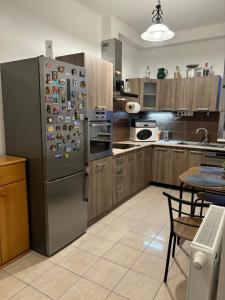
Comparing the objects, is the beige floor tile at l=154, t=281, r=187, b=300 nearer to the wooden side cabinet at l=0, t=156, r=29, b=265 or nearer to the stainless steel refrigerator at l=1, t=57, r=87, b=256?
the stainless steel refrigerator at l=1, t=57, r=87, b=256

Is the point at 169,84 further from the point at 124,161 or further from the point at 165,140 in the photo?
the point at 124,161

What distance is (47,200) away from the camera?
214cm

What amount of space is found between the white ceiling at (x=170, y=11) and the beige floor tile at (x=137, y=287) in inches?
137

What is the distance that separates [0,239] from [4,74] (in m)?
1.61

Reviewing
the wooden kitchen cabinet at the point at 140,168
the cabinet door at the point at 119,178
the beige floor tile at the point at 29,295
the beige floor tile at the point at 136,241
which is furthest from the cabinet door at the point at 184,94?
the beige floor tile at the point at 29,295

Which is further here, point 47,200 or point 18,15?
point 18,15

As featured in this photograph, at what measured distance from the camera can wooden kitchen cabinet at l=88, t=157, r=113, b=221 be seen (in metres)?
2.76

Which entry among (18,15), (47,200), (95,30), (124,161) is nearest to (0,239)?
(47,200)

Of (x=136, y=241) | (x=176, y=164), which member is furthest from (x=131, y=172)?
(x=136, y=241)

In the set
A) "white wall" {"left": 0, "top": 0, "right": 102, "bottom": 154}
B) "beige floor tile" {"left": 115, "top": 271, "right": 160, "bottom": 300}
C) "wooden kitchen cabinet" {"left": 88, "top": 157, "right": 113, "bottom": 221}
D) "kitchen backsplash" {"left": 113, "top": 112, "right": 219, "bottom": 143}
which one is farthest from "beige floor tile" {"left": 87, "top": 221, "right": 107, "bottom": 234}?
"kitchen backsplash" {"left": 113, "top": 112, "right": 219, "bottom": 143}

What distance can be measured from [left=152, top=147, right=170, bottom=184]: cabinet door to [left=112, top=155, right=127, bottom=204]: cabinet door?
108 centimetres

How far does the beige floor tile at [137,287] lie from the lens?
1.78m

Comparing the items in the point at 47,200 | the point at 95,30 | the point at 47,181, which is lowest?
the point at 47,200

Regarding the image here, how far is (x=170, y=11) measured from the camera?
342 centimetres
